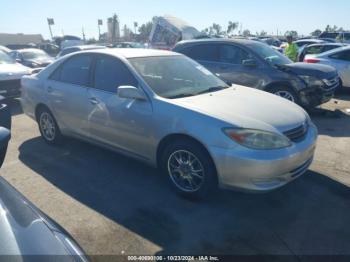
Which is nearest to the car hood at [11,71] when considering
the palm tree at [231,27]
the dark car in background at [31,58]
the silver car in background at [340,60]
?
the dark car in background at [31,58]

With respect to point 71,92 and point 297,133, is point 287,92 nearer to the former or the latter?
point 297,133

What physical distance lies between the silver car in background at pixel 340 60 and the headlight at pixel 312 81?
305 centimetres

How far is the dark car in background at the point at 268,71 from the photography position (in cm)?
729

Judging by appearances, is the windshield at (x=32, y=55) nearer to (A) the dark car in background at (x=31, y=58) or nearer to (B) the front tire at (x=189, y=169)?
(A) the dark car in background at (x=31, y=58)

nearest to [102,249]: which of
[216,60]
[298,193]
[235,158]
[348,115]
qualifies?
[235,158]

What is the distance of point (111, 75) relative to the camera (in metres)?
4.55

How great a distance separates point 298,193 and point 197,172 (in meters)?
1.27

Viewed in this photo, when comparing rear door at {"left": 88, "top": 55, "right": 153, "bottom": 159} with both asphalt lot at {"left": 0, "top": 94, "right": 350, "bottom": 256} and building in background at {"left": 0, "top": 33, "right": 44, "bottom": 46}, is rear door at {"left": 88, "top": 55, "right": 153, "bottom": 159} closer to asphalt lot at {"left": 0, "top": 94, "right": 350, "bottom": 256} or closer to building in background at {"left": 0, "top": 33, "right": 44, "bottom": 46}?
asphalt lot at {"left": 0, "top": 94, "right": 350, "bottom": 256}

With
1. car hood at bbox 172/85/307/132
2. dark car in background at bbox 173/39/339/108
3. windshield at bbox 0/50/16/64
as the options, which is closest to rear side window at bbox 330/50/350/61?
dark car in background at bbox 173/39/339/108

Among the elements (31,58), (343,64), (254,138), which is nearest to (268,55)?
(343,64)

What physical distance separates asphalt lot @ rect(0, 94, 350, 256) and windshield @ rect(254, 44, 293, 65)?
2.95 meters

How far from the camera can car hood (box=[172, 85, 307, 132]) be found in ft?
11.6

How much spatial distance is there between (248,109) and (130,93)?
52.7 inches

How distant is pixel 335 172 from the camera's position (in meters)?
4.65
